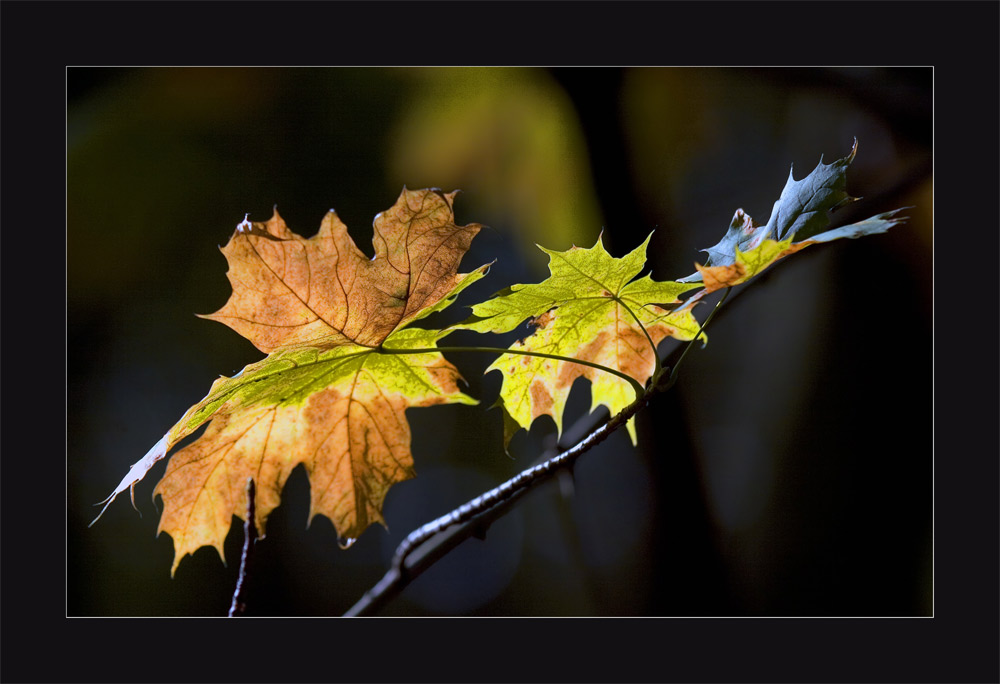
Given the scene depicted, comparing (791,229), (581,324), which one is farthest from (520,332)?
(791,229)

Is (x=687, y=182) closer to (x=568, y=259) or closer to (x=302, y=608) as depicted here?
(x=568, y=259)

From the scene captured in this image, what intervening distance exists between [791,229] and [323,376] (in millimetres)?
377

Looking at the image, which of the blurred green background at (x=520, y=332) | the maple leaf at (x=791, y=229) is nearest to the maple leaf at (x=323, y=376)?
the maple leaf at (x=791, y=229)

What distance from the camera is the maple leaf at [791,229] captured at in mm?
401

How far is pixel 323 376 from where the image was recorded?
54 centimetres

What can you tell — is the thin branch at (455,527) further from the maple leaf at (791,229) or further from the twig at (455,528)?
the maple leaf at (791,229)

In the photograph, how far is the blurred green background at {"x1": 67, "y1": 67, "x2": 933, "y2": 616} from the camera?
1.22 m

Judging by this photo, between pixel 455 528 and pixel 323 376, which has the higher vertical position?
pixel 323 376

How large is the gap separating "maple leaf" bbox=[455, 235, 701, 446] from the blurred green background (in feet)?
1.68

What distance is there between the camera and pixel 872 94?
1191 millimetres

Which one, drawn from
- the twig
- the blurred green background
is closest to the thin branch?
the twig

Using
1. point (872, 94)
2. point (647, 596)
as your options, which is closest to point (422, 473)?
point (647, 596)

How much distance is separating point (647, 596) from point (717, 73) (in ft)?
3.23

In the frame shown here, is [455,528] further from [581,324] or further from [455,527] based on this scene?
[581,324]
